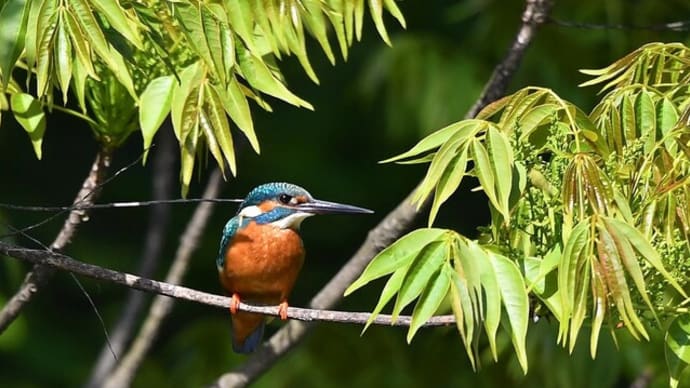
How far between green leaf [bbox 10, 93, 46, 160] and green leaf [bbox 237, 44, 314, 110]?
0.52m

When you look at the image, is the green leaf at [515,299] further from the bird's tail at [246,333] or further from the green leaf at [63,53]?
the bird's tail at [246,333]

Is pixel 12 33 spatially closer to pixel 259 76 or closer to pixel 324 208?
pixel 259 76

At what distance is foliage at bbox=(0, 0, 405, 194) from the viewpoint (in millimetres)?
2193

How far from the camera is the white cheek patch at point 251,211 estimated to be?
3541 millimetres

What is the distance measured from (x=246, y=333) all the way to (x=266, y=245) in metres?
0.41

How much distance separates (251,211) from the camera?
3557 millimetres

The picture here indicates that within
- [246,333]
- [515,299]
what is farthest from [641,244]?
[246,333]

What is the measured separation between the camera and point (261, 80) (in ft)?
7.67

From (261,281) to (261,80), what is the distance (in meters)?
1.13

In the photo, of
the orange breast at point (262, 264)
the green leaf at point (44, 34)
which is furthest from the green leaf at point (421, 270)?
the orange breast at point (262, 264)

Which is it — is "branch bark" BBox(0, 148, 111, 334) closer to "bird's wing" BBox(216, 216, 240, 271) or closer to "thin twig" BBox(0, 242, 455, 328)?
"thin twig" BBox(0, 242, 455, 328)

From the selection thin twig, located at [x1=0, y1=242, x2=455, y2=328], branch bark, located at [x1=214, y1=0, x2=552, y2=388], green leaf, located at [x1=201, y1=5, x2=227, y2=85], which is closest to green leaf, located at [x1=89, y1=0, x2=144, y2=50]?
green leaf, located at [x1=201, y1=5, x2=227, y2=85]

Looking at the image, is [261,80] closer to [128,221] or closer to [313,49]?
[313,49]

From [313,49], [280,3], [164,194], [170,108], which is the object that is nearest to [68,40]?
[170,108]
